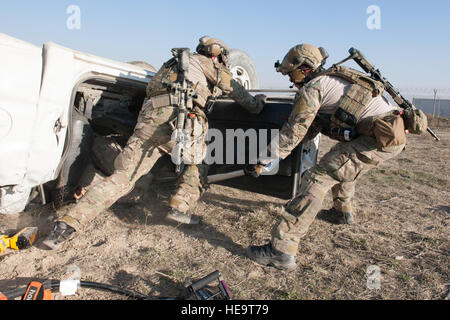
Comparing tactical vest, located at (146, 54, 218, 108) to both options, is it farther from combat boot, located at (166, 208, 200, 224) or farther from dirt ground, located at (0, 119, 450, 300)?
dirt ground, located at (0, 119, 450, 300)

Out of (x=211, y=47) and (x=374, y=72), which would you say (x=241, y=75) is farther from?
(x=374, y=72)

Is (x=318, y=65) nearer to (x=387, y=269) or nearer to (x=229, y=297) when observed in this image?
(x=387, y=269)

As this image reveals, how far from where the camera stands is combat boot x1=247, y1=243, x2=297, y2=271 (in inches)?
113

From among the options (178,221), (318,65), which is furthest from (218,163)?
(318,65)

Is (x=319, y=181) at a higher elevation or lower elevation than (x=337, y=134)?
lower

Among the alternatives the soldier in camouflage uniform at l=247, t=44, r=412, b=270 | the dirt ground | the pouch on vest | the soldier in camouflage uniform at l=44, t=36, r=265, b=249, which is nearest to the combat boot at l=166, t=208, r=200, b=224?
the soldier in camouflage uniform at l=44, t=36, r=265, b=249

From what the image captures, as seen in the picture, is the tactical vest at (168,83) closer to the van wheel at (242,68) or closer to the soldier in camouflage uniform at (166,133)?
the soldier in camouflage uniform at (166,133)

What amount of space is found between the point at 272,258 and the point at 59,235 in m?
1.77

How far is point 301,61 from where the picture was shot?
3416 mm

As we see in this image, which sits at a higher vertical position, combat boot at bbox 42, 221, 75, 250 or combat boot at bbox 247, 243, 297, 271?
combat boot at bbox 42, 221, 75, 250

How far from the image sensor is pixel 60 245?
2.98 m

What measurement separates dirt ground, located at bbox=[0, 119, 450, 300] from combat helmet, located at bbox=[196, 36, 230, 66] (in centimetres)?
171

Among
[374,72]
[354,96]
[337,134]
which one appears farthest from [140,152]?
[374,72]

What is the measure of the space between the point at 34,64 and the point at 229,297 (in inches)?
90.3
